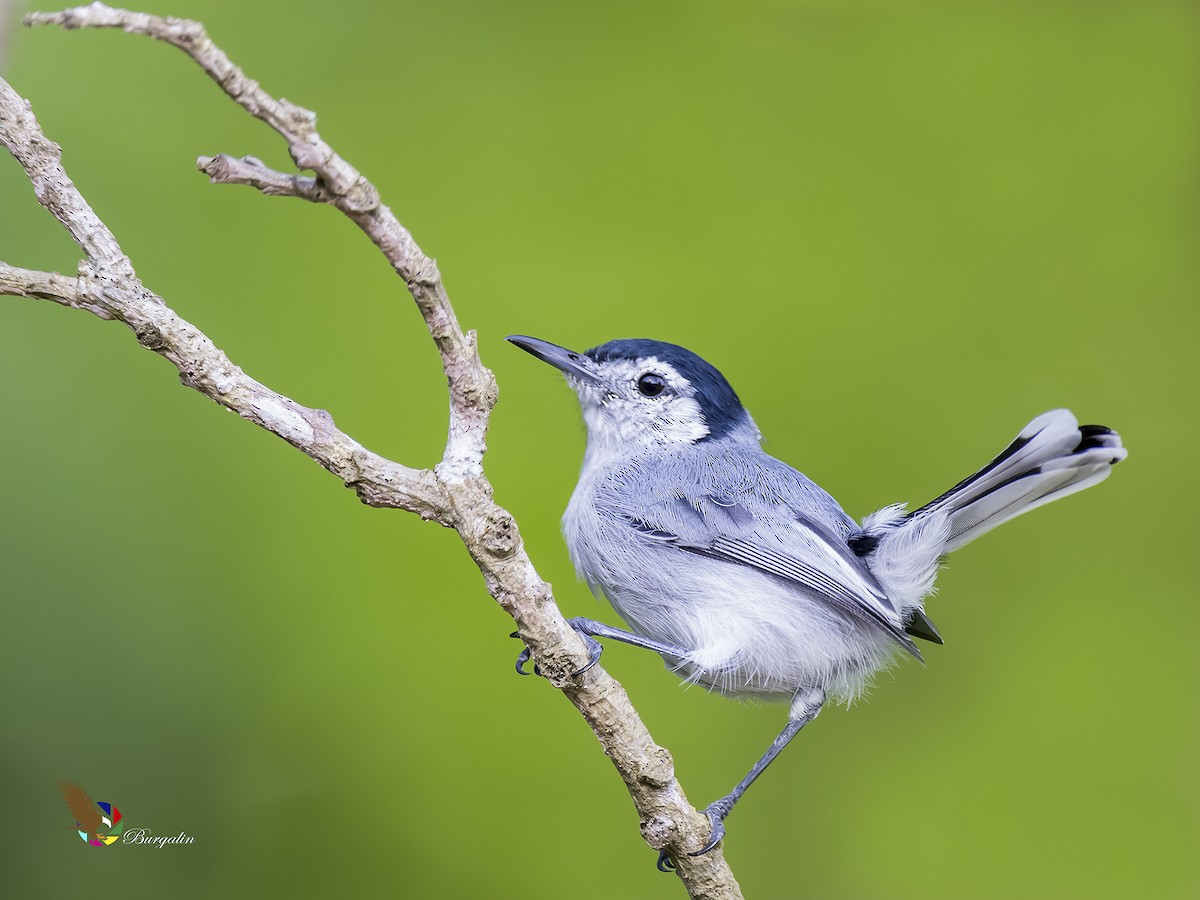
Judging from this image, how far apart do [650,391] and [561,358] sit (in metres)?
0.15

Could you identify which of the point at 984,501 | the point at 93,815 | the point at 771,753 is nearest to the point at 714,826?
the point at 771,753

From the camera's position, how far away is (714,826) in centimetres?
128

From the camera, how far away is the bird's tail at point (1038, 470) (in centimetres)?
133

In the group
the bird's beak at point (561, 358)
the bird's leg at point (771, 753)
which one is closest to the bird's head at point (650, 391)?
the bird's beak at point (561, 358)

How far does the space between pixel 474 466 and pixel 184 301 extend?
137cm

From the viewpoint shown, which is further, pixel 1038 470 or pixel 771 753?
pixel 771 753

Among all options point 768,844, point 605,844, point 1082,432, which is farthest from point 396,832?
point 1082,432

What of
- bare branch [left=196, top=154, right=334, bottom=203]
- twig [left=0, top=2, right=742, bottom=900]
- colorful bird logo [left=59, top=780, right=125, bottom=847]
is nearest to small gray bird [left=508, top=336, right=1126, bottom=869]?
twig [left=0, top=2, right=742, bottom=900]

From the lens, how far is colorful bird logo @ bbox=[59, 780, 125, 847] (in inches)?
81.9

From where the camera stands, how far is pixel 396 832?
2.19 metres

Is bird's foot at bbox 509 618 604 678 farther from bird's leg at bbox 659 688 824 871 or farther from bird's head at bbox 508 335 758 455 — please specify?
bird's head at bbox 508 335 758 455

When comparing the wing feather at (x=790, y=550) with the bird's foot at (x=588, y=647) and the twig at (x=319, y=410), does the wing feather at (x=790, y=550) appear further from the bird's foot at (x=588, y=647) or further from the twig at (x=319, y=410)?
the twig at (x=319, y=410)

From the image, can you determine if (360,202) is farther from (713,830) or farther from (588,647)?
(713,830)

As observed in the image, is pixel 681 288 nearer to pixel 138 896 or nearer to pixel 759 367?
pixel 759 367
